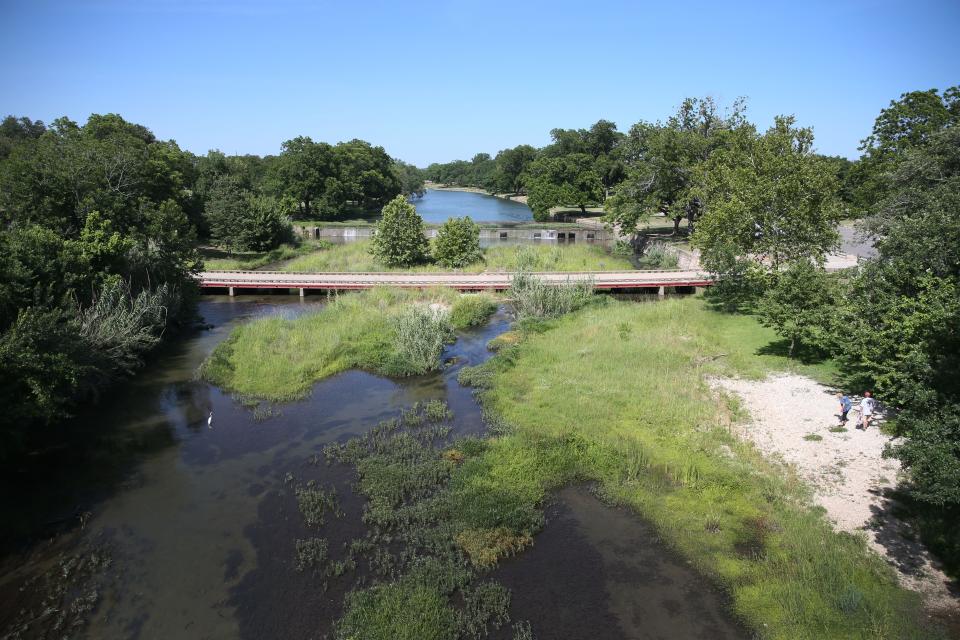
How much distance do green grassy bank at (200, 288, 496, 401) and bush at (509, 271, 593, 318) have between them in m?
2.90

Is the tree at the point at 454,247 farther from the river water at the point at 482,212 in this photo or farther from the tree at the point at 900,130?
the river water at the point at 482,212

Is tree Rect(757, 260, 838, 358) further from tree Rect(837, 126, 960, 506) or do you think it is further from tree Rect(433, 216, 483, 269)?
tree Rect(433, 216, 483, 269)

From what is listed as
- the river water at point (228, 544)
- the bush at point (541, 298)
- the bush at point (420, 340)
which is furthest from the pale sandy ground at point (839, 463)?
the bush at point (541, 298)

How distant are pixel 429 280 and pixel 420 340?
16501mm

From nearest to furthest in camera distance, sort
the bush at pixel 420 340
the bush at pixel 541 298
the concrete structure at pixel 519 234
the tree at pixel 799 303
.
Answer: the tree at pixel 799 303
the bush at pixel 420 340
the bush at pixel 541 298
the concrete structure at pixel 519 234

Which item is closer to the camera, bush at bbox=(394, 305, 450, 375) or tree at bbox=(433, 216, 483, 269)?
bush at bbox=(394, 305, 450, 375)

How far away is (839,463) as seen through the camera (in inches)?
701

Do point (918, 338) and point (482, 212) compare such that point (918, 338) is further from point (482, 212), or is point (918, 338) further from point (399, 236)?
point (482, 212)

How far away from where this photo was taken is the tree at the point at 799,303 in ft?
81.7

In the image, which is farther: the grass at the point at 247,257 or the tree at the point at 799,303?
the grass at the point at 247,257

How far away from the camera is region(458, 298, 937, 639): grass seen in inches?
515

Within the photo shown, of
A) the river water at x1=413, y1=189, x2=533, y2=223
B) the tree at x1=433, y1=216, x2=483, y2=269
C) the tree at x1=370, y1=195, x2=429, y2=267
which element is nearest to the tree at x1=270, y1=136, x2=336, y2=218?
the river water at x1=413, y1=189, x2=533, y2=223

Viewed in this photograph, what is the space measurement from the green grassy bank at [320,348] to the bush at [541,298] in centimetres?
290

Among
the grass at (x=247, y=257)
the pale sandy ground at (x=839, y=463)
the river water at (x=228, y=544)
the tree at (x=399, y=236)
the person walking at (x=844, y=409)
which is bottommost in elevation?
the river water at (x=228, y=544)
